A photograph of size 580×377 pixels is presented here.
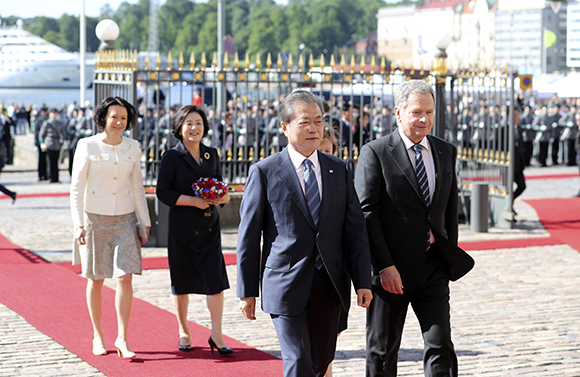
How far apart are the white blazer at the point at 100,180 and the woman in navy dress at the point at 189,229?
276 mm

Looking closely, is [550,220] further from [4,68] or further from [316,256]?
[4,68]

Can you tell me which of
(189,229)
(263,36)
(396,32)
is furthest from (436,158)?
(396,32)

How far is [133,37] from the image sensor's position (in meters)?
174

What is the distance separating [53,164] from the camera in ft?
61.5

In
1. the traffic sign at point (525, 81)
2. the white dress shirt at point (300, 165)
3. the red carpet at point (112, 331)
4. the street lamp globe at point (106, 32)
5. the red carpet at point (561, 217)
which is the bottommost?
the red carpet at point (112, 331)

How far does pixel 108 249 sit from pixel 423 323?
2.37m

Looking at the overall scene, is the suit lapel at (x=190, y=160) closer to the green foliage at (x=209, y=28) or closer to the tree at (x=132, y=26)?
the green foliage at (x=209, y=28)

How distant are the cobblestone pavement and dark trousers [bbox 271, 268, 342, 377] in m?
1.39

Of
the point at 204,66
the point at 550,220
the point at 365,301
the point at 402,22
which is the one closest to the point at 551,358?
the point at 365,301

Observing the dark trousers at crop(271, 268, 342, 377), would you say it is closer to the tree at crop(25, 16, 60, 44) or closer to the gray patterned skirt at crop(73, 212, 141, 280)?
the gray patterned skirt at crop(73, 212, 141, 280)

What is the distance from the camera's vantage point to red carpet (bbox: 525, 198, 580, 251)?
1122cm

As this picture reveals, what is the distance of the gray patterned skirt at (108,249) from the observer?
18.5 ft

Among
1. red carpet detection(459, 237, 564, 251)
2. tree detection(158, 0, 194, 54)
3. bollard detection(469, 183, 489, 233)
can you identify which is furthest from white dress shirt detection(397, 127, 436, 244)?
tree detection(158, 0, 194, 54)

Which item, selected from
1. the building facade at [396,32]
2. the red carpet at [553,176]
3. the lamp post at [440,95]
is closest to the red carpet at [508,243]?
the lamp post at [440,95]
